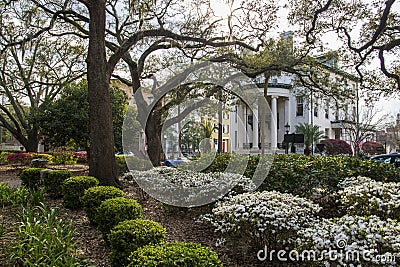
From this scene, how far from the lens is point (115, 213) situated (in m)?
4.25

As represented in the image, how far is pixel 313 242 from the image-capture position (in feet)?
10.6

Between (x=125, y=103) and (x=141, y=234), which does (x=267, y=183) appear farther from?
(x=125, y=103)

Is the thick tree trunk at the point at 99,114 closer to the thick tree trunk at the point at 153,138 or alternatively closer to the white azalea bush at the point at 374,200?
the thick tree trunk at the point at 153,138

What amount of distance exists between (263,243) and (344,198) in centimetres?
155

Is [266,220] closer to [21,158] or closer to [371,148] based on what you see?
[21,158]

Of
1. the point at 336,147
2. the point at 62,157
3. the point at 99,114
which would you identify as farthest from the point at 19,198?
the point at 336,147

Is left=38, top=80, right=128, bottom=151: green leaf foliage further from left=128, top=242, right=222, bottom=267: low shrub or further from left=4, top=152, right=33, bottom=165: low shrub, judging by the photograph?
left=128, top=242, right=222, bottom=267: low shrub

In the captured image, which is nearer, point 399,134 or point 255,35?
point 255,35

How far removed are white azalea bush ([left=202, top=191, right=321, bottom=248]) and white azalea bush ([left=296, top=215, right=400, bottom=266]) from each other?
48 centimetres

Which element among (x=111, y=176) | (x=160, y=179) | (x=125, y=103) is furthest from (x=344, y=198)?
(x=125, y=103)

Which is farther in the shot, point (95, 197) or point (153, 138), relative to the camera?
point (153, 138)

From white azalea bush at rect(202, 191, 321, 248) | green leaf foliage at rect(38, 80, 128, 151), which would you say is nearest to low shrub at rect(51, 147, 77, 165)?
green leaf foliage at rect(38, 80, 128, 151)

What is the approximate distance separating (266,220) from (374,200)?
1.49 m

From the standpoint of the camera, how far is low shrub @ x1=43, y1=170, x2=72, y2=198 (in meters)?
7.55
